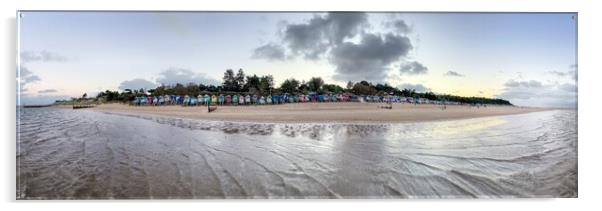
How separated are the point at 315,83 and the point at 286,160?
1.85 feet

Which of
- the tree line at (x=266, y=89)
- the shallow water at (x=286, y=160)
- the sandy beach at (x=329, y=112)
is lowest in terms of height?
the shallow water at (x=286, y=160)

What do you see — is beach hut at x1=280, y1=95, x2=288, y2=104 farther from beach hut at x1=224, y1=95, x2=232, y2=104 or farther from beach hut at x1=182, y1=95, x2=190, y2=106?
beach hut at x1=182, y1=95, x2=190, y2=106

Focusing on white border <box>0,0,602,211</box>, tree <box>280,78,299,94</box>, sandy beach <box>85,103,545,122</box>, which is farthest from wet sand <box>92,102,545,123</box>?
white border <box>0,0,602,211</box>

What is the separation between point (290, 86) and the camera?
249 centimetres

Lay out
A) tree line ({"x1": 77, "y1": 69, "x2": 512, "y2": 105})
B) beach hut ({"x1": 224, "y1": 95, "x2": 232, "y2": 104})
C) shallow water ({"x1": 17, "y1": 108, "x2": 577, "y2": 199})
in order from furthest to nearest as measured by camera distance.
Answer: beach hut ({"x1": 224, "y1": 95, "x2": 232, "y2": 104}) < tree line ({"x1": 77, "y1": 69, "x2": 512, "y2": 105}) < shallow water ({"x1": 17, "y1": 108, "x2": 577, "y2": 199})

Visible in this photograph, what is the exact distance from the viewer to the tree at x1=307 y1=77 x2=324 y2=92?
244 centimetres

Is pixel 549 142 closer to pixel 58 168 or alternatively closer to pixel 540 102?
pixel 540 102

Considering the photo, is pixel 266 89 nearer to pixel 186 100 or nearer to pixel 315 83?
pixel 315 83

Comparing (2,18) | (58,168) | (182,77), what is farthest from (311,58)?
(2,18)

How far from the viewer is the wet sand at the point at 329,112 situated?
2547 millimetres

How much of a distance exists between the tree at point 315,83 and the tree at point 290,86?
9cm

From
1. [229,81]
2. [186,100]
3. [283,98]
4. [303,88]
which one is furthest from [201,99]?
[303,88]

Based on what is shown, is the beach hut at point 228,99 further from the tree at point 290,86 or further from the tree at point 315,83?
the tree at point 315,83
